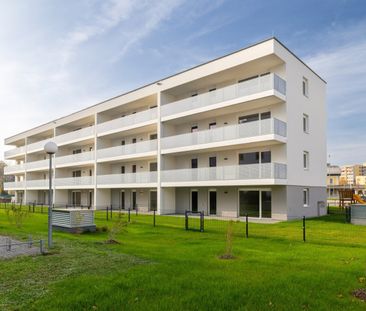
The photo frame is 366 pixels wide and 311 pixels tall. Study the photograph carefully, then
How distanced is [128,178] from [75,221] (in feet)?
55.5

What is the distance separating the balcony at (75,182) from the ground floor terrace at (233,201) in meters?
1.75

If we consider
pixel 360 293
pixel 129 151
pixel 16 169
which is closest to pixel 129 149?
pixel 129 151

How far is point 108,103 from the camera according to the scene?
117 ft

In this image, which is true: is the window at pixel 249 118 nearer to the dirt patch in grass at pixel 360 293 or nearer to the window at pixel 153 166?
the window at pixel 153 166

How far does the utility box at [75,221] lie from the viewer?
14719mm

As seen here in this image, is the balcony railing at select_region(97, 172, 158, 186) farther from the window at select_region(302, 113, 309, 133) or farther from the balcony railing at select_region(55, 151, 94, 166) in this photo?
the window at select_region(302, 113, 309, 133)

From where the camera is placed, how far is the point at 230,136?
23.5 meters

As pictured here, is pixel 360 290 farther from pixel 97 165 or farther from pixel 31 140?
pixel 31 140

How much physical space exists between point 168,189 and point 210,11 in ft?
56.6

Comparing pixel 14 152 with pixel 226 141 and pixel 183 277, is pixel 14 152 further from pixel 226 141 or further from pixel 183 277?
pixel 183 277

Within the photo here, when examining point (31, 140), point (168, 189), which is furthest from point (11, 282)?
point (31, 140)

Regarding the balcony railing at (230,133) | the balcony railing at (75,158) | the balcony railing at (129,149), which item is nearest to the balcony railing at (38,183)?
the balcony railing at (75,158)

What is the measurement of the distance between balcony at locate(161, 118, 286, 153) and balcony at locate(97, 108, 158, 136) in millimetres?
3196

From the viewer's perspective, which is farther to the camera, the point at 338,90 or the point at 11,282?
the point at 338,90
